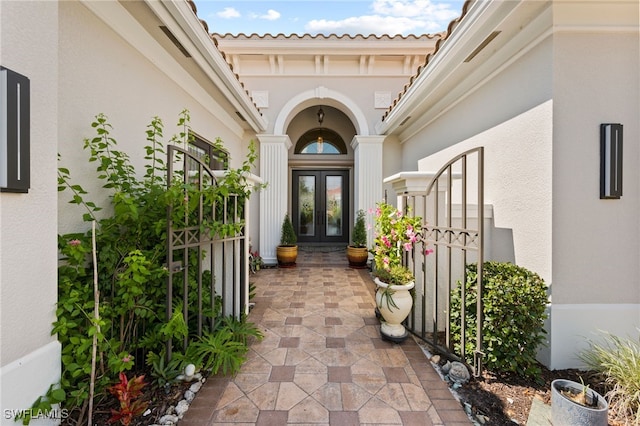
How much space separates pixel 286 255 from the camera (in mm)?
6332

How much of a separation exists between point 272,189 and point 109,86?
4.38 m

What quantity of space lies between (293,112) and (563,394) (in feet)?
22.6

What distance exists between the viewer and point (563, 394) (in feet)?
6.15

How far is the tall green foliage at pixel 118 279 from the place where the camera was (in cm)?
183

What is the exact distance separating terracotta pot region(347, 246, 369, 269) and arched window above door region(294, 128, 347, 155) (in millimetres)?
3922

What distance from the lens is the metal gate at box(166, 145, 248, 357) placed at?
226 cm

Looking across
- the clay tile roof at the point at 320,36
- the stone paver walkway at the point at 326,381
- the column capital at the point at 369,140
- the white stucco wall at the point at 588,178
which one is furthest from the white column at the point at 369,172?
the white stucco wall at the point at 588,178

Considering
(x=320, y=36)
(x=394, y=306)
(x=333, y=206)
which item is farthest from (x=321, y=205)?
(x=394, y=306)

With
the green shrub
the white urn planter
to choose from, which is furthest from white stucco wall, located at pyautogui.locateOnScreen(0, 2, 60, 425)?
the green shrub

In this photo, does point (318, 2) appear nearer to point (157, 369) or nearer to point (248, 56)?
point (248, 56)

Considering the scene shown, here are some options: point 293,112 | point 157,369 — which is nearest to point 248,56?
point 293,112

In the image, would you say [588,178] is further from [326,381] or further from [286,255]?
[286,255]

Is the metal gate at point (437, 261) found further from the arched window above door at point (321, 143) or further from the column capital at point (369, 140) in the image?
the arched window above door at point (321, 143)

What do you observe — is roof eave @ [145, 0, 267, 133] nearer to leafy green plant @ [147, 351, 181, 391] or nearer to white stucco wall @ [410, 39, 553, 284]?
leafy green plant @ [147, 351, 181, 391]
